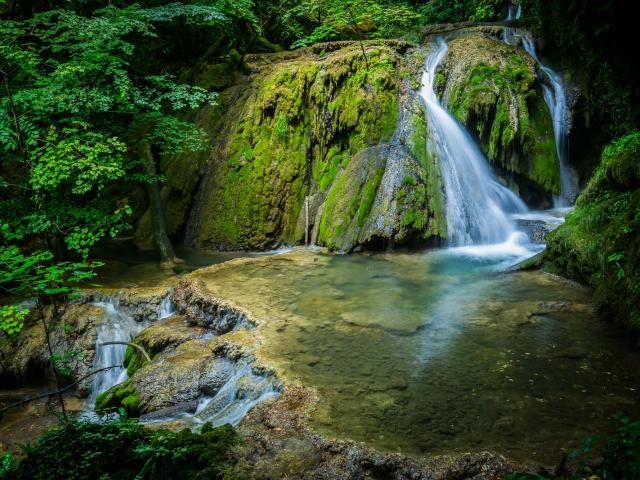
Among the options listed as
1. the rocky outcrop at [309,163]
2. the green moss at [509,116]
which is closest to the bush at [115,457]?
the rocky outcrop at [309,163]

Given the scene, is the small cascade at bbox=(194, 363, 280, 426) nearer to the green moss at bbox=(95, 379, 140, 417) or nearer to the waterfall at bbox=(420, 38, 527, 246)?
the green moss at bbox=(95, 379, 140, 417)

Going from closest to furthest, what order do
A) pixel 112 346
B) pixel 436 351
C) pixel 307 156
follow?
pixel 436 351 → pixel 112 346 → pixel 307 156

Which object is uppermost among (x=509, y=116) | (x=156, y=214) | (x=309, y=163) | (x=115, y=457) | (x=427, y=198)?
(x=509, y=116)

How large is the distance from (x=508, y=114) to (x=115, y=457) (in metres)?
11.5

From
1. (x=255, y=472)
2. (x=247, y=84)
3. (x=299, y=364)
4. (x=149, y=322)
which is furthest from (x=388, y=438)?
(x=247, y=84)

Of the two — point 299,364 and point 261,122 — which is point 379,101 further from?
point 299,364

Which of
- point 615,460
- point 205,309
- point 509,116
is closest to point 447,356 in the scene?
point 615,460

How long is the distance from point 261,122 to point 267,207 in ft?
8.79

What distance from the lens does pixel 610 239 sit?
625 centimetres

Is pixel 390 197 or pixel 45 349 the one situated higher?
pixel 390 197

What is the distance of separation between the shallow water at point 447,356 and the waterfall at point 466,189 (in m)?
2.26

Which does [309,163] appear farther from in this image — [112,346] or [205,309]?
[112,346]

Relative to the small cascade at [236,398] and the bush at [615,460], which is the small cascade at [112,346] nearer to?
the small cascade at [236,398]

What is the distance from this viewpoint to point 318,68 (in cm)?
1233
